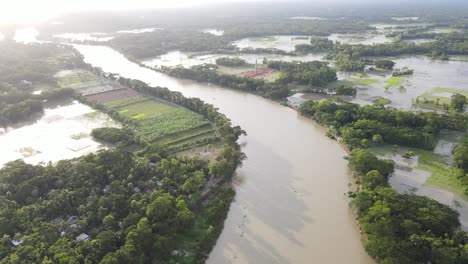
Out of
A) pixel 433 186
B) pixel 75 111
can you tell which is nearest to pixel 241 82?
pixel 75 111

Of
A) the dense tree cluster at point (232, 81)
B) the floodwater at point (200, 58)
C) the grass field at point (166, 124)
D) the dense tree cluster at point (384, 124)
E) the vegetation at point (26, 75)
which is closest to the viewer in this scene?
the dense tree cluster at point (384, 124)

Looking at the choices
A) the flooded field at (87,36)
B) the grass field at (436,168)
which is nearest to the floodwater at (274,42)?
the flooded field at (87,36)

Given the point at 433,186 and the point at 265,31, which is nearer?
the point at 433,186

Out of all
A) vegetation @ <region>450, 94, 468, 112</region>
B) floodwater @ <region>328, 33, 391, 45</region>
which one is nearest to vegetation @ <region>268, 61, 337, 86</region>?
vegetation @ <region>450, 94, 468, 112</region>

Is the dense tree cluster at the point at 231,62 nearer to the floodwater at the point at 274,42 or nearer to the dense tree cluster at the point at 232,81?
the dense tree cluster at the point at 232,81

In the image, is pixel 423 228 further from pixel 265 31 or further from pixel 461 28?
pixel 461 28

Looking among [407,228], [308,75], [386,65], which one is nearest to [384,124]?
[407,228]

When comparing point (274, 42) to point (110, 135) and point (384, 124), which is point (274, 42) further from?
point (110, 135)
